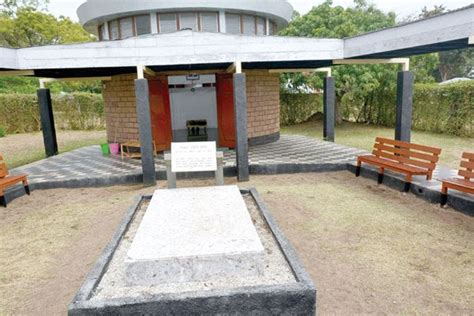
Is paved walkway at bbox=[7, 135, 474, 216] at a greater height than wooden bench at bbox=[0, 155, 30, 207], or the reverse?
wooden bench at bbox=[0, 155, 30, 207]

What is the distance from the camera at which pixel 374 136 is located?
1669 cm

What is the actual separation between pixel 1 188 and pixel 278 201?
593 centimetres

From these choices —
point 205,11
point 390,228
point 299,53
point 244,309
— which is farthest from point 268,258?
point 205,11

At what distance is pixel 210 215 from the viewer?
518 centimetres

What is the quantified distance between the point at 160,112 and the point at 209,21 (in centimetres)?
389

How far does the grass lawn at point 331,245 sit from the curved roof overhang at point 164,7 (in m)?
6.93

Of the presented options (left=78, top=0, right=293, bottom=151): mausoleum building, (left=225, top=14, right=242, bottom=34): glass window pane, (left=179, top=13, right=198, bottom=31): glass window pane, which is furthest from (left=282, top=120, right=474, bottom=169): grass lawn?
(left=179, top=13, right=198, bottom=31): glass window pane

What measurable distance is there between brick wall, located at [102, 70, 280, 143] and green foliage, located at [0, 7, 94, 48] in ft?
59.2

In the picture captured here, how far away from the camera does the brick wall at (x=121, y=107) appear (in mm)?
12109

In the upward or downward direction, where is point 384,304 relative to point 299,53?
downward

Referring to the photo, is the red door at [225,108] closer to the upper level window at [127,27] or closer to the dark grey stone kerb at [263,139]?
the dark grey stone kerb at [263,139]

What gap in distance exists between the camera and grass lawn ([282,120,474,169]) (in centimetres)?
1195

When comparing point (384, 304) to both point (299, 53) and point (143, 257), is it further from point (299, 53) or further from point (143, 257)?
point (299, 53)

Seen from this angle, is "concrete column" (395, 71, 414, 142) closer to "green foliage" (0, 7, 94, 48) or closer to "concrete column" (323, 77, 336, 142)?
"concrete column" (323, 77, 336, 142)
